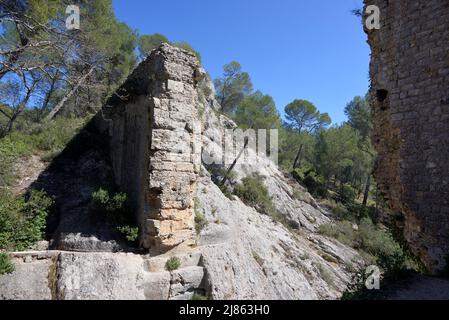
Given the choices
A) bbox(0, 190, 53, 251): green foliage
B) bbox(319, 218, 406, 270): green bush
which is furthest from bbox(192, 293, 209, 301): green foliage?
bbox(319, 218, 406, 270): green bush

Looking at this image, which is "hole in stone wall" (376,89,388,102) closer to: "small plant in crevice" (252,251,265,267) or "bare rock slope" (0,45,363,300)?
"bare rock slope" (0,45,363,300)

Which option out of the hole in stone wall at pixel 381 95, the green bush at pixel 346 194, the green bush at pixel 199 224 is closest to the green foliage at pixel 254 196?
the green bush at pixel 199 224

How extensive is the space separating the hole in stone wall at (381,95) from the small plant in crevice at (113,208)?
577 centimetres

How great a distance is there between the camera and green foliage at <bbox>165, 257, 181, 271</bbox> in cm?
570

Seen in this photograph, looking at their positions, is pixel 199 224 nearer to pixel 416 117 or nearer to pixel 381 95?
pixel 381 95

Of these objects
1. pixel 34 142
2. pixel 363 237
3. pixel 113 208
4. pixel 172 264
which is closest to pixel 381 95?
pixel 172 264

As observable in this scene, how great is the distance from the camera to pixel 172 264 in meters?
5.72

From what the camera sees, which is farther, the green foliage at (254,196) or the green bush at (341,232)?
the green bush at (341,232)

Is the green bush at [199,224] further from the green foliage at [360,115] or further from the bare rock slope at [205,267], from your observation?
the green foliage at [360,115]

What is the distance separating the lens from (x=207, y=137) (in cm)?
1667

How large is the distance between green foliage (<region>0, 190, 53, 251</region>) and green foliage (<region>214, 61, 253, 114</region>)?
2000 cm

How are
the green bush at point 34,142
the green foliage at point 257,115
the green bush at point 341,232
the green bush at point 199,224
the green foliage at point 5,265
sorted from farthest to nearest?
the green foliage at point 257,115
the green bush at point 341,232
the green bush at point 34,142
the green bush at point 199,224
the green foliage at point 5,265

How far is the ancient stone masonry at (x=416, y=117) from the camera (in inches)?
178
